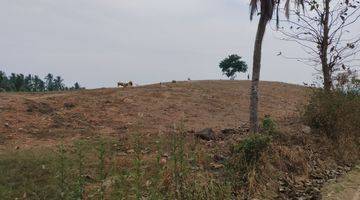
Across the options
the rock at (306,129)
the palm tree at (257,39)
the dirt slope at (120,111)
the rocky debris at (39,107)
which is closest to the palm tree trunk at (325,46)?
the dirt slope at (120,111)

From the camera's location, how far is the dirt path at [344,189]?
7.32 m

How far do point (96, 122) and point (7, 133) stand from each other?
198 cm

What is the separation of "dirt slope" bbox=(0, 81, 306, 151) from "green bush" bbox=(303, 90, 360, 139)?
1832 millimetres

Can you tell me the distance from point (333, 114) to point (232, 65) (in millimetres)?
25688

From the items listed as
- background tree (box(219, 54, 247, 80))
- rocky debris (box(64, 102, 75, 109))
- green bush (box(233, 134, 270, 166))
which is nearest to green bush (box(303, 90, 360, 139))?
green bush (box(233, 134, 270, 166))

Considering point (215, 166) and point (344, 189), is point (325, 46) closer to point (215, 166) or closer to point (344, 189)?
point (344, 189)

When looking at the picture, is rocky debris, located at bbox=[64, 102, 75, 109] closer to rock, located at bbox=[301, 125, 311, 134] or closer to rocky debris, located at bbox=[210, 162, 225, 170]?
rock, located at bbox=[301, 125, 311, 134]

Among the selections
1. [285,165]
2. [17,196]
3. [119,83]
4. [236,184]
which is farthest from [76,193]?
[119,83]

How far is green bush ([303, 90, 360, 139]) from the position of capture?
9680 mm

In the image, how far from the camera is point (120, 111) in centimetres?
1198

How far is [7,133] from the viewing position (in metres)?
9.55

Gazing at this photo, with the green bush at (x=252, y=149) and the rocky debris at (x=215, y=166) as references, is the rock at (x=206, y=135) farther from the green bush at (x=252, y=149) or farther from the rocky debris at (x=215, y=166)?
the green bush at (x=252, y=149)

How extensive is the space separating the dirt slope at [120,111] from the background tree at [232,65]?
60.9ft

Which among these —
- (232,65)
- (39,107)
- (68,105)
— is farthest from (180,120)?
(232,65)
